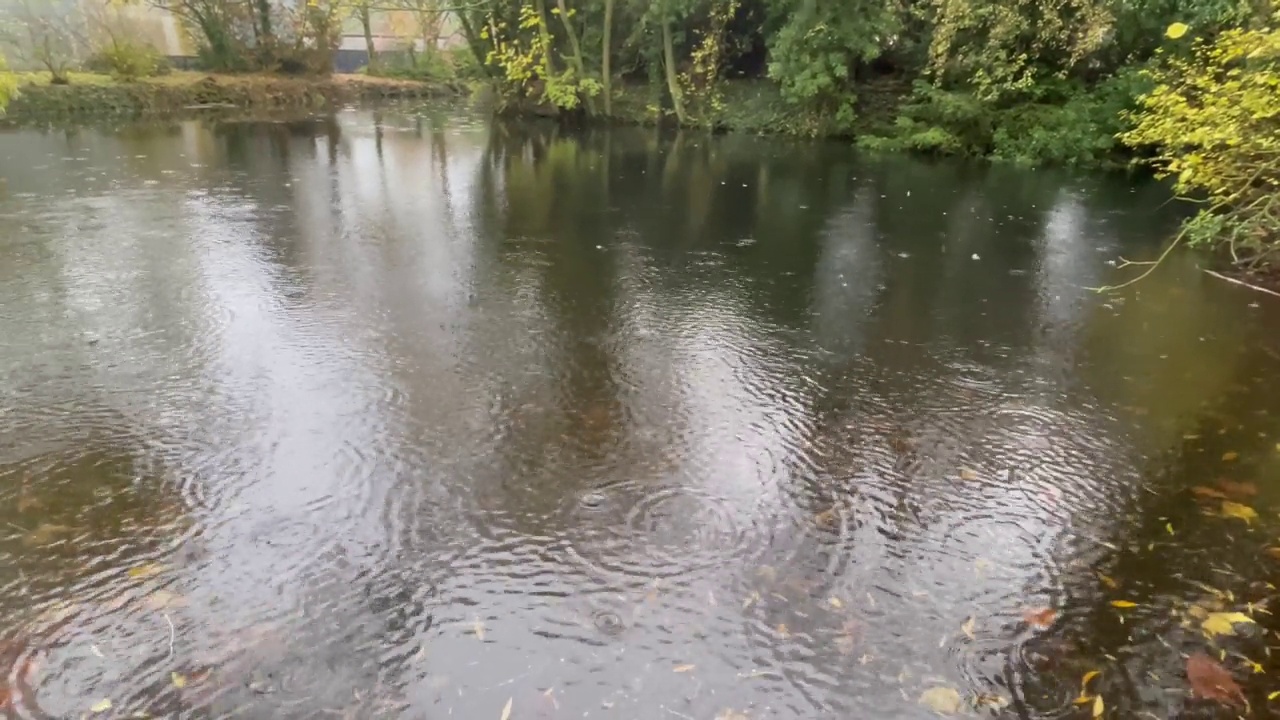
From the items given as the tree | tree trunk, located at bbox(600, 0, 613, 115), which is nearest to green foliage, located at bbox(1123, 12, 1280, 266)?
tree trunk, located at bbox(600, 0, 613, 115)

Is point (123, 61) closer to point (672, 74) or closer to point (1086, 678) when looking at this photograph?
point (672, 74)

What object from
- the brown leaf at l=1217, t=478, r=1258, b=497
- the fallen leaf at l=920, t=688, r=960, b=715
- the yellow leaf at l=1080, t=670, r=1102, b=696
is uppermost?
the brown leaf at l=1217, t=478, r=1258, b=497

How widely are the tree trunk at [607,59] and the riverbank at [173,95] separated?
8593 mm

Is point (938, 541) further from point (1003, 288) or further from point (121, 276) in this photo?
point (121, 276)

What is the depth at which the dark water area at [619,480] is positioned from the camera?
296cm

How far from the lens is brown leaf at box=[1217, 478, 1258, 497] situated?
4.11 metres

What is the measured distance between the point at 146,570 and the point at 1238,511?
490 centimetres

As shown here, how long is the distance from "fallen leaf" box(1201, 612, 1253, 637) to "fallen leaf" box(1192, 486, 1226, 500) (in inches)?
38.6

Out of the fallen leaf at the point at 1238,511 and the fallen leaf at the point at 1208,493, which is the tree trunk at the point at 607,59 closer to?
the fallen leaf at the point at 1208,493

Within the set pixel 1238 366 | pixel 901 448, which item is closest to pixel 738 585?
pixel 901 448

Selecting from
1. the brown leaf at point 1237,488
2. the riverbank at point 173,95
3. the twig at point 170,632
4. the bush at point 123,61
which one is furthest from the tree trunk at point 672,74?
the twig at point 170,632

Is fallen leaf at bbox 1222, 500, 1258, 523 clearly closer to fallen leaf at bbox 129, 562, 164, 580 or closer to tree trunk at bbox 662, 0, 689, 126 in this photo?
fallen leaf at bbox 129, 562, 164, 580

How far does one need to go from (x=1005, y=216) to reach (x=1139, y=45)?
7421mm

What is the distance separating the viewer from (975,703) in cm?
284
